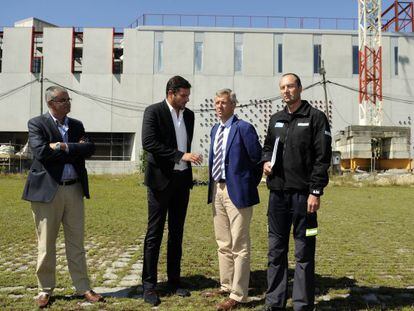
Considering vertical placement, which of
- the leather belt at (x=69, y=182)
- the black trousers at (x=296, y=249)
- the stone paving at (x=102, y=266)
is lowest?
the stone paving at (x=102, y=266)

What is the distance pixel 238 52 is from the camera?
139ft

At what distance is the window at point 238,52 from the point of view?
4191 centimetres

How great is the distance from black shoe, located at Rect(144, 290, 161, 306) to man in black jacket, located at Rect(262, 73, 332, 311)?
1.01 metres

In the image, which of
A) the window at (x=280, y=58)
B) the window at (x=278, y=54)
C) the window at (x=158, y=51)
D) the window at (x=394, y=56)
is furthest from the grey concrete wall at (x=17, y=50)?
the window at (x=394, y=56)

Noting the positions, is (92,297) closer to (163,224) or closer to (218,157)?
(163,224)

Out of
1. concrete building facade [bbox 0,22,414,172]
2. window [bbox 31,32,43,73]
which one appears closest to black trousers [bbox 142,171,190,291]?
concrete building facade [bbox 0,22,414,172]

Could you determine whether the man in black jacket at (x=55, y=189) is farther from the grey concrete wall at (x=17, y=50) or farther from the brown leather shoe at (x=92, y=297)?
the grey concrete wall at (x=17, y=50)

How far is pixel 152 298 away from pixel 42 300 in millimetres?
986

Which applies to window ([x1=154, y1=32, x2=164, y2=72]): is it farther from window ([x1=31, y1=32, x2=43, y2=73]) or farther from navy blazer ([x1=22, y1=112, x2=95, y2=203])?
navy blazer ([x1=22, y1=112, x2=95, y2=203])

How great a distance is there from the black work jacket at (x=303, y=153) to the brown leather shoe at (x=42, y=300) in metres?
2.27

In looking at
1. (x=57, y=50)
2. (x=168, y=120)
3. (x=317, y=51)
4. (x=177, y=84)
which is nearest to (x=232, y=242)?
(x=168, y=120)

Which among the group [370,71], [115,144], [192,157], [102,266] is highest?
[370,71]

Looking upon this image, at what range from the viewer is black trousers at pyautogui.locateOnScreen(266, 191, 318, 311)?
3924 mm

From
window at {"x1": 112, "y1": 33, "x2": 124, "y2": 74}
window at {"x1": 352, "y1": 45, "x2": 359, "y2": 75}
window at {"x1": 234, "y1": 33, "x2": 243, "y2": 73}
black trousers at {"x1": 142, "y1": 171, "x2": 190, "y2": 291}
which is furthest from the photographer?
window at {"x1": 112, "y1": 33, "x2": 124, "y2": 74}
